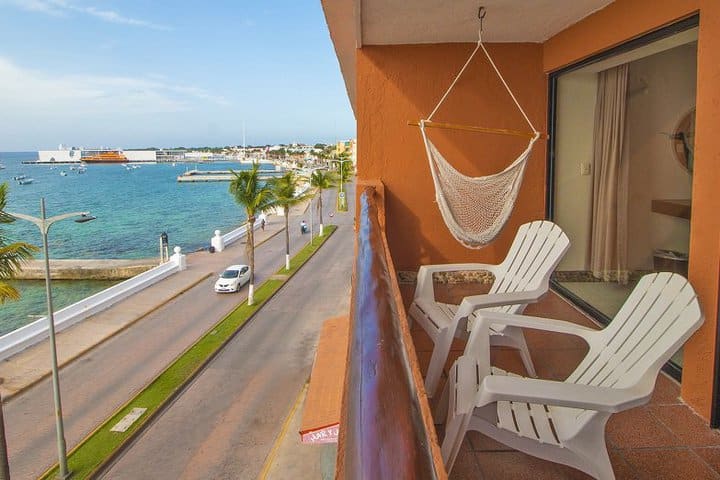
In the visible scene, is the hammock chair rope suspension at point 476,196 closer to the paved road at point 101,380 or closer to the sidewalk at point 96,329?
the paved road at point 101,380

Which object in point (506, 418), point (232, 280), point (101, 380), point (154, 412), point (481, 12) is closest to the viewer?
point (506, 418)

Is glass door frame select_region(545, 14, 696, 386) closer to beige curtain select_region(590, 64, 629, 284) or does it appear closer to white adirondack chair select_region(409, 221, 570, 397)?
beige curtain select_region(590, 64, 629, 284)

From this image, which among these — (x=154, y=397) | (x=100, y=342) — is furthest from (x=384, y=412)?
(x=100, y=342)

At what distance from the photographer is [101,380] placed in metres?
12.3

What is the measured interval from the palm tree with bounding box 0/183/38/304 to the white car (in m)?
11.6

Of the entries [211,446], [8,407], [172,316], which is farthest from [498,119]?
[172,316]

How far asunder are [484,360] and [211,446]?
27.6 feet

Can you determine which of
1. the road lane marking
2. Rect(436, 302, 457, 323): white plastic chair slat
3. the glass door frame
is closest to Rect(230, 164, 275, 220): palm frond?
the road lane marking

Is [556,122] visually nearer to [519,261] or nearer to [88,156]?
[519,261]

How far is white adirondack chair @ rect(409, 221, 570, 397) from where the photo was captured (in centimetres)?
218

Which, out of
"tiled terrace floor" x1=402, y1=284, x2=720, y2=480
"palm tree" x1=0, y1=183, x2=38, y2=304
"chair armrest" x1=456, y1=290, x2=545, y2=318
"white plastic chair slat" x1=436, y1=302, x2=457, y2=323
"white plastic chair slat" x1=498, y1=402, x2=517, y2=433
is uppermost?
"chair armrest" x1=456, y1=290, x2=545, y2=318

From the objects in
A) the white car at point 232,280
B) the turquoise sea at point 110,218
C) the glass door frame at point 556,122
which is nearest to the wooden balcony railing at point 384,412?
the glass door frame at point 556,122

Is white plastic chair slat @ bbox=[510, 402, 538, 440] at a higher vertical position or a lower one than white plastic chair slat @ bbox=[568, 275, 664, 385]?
lower

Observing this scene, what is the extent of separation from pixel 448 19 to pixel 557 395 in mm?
2892
